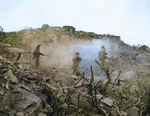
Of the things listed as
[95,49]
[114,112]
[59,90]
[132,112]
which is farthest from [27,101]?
[95,49]

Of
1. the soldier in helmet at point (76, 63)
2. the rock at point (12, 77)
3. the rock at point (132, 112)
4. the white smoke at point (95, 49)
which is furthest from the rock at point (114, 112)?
the white smoke at point (95, 49)

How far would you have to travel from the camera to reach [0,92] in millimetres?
3266

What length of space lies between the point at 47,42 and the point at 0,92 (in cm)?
1100

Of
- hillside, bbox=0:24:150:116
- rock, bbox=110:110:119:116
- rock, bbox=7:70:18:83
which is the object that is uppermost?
rock, bbox=7:70:18:83

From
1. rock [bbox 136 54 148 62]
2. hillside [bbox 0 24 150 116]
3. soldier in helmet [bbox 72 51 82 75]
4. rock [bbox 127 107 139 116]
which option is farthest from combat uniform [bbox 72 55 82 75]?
rock [bbox 136 54 148 62]

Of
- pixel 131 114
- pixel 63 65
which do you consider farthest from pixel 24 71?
pixel 63 65

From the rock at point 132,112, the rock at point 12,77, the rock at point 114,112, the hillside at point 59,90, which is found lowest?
the rock at point 132,112

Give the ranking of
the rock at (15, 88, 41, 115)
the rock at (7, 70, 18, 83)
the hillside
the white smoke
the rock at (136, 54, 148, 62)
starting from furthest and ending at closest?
the rock at (136, 54, 148, 62) → the white smoke → the rock at (7, 70, 18, 83) → the hillside → the rock at (15, 88, 41, 115)

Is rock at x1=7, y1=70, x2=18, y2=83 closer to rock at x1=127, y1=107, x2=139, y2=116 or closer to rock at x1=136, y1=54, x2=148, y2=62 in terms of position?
rock at x1=127, y1=107, x2=139, y2=116

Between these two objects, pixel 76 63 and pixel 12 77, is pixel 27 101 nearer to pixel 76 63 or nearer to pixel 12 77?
pixel 12 77

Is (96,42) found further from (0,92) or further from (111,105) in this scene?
(0,92)

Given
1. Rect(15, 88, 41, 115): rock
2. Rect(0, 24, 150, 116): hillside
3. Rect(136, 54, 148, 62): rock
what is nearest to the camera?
Rect(15, 88, 41, 115): rock

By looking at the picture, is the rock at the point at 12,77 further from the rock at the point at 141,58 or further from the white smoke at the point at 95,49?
the rock at the point at 141,58

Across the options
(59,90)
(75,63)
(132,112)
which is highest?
(75,63)
